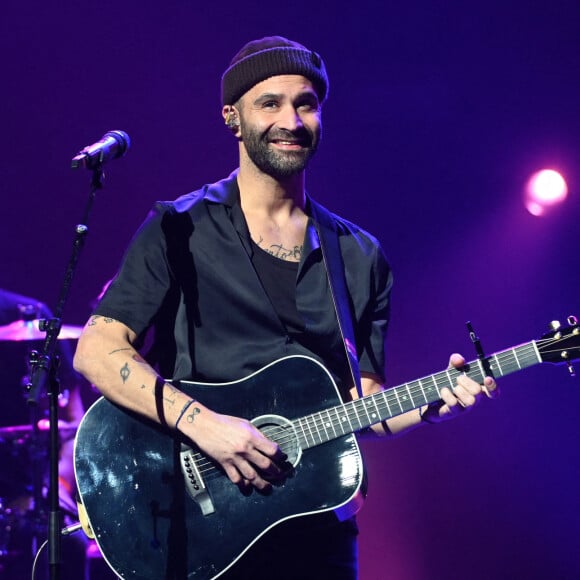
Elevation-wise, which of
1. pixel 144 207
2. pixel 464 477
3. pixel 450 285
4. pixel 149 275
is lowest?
pixel 464 477

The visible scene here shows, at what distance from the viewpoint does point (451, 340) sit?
19.0 ft

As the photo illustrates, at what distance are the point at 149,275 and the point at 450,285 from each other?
3232mm

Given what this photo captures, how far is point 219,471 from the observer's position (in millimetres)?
2855

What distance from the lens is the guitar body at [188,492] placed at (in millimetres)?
2740

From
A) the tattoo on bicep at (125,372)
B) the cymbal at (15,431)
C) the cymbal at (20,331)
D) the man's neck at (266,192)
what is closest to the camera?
the tattoo on bicep at (125,372)

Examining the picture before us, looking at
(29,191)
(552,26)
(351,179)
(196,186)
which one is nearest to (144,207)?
(196,186)

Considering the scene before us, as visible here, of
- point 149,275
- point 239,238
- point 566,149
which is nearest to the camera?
point 149,275

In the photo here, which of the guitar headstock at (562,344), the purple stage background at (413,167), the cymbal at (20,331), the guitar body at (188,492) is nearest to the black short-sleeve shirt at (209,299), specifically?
the guitar body at (188,492)

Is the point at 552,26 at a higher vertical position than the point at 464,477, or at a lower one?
higher

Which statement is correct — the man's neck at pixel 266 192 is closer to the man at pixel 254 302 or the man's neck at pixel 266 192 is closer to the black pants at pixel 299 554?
the man at pixel 254 302

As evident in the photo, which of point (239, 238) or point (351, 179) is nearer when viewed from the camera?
point (239, 238)

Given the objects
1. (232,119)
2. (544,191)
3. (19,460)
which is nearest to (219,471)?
(232,119)

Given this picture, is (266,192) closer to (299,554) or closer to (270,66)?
(270,66)

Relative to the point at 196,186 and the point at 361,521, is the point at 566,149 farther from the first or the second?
the point at 361,521
